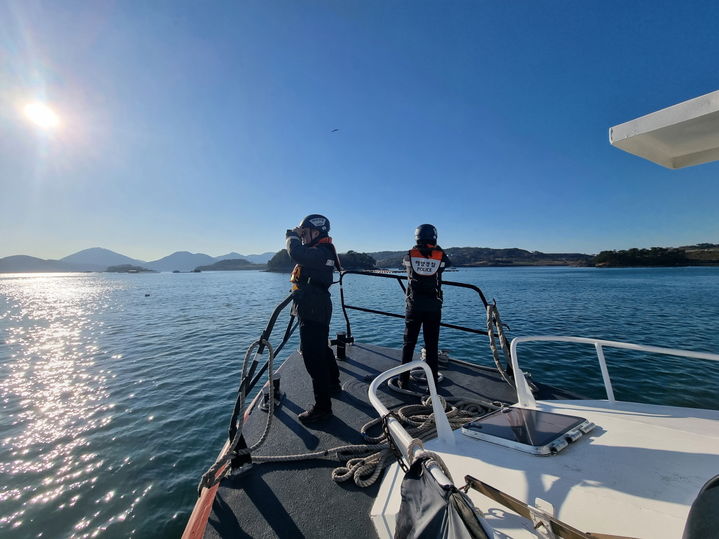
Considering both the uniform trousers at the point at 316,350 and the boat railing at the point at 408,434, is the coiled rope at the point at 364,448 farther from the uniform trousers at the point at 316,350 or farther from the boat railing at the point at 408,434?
the uniform trousers at the point at 316,350

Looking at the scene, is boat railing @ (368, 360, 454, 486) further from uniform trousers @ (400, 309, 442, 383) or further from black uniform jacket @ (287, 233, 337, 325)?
uniform trousers @ (400, 309, 442, 383)

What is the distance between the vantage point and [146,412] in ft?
21.6

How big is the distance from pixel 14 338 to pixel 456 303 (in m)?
25.6

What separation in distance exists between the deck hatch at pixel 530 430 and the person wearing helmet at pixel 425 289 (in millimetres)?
1643

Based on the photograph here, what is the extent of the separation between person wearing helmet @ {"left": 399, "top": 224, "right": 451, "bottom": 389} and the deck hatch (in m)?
1.64

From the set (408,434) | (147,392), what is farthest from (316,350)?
(147,392)

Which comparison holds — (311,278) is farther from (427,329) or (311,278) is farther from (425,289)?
(427,329)

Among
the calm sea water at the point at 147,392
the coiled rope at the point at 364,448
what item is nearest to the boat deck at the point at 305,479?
the coiled rope at the point at 364,448

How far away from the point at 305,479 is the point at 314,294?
1966mm

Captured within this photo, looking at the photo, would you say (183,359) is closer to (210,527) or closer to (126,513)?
(126,513)

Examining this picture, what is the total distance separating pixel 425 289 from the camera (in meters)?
4.50

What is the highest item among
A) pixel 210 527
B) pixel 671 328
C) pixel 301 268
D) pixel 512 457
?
pixel 301 268

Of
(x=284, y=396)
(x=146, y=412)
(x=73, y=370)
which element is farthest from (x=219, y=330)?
(x=284, y=396)

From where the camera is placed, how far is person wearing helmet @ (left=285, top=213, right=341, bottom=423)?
3.88 meters
